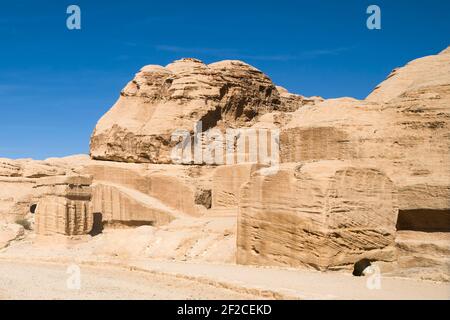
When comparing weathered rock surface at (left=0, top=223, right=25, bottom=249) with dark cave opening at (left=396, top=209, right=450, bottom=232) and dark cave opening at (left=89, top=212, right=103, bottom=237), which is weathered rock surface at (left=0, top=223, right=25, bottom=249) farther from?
dark cave opening at (left=396, top=209, right=450, bottom=232)

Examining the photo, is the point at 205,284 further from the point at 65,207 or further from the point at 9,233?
the point at 9,233

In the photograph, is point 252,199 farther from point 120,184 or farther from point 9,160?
point 9,160

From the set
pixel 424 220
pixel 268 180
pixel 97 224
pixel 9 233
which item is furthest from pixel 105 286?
pixel 97 224

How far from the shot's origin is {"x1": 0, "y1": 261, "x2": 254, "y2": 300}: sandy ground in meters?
9.88

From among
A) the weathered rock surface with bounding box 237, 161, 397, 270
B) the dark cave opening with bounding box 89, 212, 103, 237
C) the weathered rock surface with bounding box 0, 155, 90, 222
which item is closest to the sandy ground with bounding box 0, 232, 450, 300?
the weathered rock surface with bounding box 237, 161, 397, 270

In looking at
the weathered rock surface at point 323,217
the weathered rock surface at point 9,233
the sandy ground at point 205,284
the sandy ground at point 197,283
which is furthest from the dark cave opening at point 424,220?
the weathered rock surface at point 9,233

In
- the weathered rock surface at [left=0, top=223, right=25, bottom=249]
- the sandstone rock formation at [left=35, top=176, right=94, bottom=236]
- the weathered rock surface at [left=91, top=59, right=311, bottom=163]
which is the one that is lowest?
the weathered rock surface at [left=0, top=223, right=25, bottom=249]

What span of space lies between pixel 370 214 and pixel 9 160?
72.5ft

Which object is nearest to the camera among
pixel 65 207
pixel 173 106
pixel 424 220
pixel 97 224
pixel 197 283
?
pixel 197 283

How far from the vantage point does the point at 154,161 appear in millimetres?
24688

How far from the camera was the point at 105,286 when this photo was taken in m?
11.2

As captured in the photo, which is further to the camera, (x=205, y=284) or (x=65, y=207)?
(x=65, y=207)
